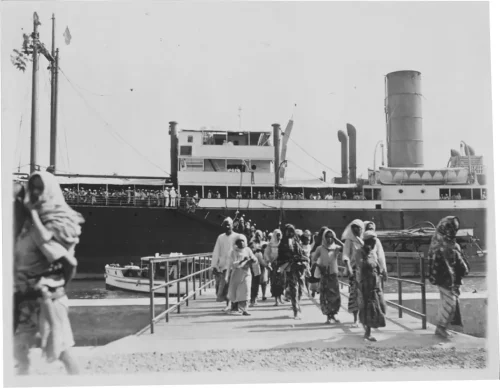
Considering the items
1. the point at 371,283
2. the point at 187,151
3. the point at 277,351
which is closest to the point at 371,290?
the point at 371,283

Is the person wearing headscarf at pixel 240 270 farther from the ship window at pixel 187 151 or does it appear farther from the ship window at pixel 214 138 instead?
the ship window at pixel 214 138

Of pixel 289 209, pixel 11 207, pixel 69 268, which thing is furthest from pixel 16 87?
pixel 289 209

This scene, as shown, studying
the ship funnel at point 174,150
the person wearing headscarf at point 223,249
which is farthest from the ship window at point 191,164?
the person wearing headscarf at point 223,249

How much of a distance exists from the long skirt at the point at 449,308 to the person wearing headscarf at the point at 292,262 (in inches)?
68.1

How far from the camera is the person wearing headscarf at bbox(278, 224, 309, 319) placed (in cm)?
661

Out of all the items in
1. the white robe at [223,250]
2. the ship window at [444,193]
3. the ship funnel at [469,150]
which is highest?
the ship funnel at [469,150]

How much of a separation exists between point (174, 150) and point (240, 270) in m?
3.95

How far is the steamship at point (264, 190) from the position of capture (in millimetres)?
8914

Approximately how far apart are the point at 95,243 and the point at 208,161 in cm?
389

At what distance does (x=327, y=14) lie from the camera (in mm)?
6859

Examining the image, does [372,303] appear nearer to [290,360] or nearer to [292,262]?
[290,360]

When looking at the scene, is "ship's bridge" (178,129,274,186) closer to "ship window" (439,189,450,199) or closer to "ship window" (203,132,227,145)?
"ship window" (203,132,227,145)

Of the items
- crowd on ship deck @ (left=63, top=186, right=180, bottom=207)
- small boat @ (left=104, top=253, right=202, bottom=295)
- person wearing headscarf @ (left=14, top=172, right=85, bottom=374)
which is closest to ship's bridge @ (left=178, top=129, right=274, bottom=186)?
crowd on ship deck @ (left=63, top=186, right=180, bottom=207)

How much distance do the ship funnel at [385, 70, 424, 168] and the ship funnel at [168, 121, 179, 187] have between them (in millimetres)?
3330
